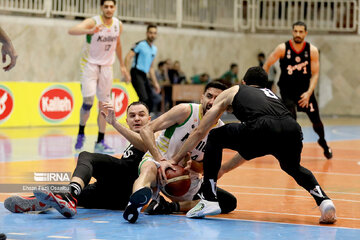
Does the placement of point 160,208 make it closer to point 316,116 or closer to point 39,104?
point 316,116

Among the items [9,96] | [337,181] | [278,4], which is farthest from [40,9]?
[337,181]

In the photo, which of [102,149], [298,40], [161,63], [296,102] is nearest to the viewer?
[298,40]

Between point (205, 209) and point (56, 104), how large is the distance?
12871mm

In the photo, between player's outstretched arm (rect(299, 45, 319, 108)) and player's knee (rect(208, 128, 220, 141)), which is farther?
player's outstretched arm (rect(299, 45, 319, 108))

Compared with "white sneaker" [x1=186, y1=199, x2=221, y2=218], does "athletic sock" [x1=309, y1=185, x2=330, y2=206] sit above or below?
above

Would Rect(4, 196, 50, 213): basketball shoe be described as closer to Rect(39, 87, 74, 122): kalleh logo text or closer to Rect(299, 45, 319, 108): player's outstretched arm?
Rect(299, 45, 319, 108): player's outstretched arm

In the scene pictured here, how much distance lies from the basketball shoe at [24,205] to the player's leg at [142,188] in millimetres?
857

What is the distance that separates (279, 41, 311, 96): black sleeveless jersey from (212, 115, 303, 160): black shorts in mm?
5615

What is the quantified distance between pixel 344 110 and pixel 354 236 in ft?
73.4

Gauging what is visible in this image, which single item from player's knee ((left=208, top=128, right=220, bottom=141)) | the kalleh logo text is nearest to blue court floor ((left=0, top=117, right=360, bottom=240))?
player's knee ((left=208, top=128, right=220, bottom=141))

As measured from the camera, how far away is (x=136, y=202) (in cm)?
644

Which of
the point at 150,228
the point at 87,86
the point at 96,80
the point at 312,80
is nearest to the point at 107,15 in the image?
the point at 96,80

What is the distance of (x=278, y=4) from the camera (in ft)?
91.8

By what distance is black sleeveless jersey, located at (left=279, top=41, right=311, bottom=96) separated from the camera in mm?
12492
